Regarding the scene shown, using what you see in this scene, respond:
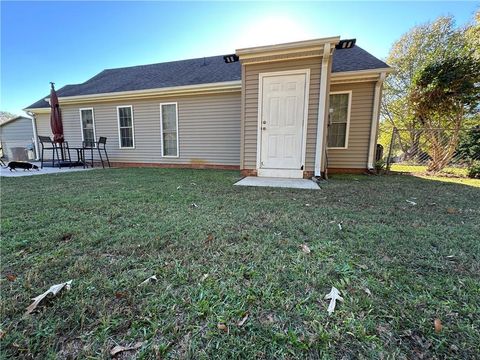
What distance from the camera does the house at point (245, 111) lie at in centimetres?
403

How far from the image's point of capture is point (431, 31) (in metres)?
10.4

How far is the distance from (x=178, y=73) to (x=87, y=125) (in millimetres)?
3776

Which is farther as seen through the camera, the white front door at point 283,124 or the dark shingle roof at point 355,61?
the dark shingle roof at point 355,61

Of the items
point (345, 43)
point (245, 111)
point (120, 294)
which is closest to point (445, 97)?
point (345, 43)

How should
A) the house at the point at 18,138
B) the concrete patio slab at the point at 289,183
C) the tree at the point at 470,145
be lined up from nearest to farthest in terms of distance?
1. the concrete patio slab at the point at 289,183
2. the tree at the point at 470,145
3. the house at the point at 18,138

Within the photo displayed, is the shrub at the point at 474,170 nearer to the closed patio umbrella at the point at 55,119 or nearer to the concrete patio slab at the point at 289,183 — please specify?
the concrete patio slab at the point at 289,183

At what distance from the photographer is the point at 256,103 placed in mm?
4262

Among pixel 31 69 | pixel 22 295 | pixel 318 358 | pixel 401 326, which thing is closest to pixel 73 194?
pixel 22 295

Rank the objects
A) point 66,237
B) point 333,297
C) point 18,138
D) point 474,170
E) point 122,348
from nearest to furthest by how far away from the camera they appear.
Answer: point 122,348, point 333,297, point 66,237, point 474,170, point 18,138

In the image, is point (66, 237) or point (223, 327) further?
point (66, 237)

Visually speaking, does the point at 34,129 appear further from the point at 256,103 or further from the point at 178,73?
the point at 256,103

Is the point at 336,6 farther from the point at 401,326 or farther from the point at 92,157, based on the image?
the point at 92,157

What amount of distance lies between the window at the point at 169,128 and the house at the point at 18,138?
7.57m

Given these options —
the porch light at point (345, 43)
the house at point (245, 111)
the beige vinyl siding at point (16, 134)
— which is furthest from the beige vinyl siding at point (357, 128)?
the beige vinyl siding at point (16, 134)
